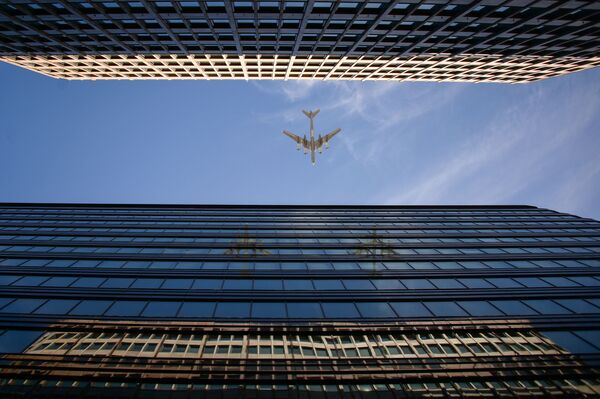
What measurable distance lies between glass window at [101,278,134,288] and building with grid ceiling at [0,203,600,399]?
0.49 ft

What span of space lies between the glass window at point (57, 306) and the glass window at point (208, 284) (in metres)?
6.38

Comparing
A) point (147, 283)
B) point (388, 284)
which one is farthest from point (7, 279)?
point (388, 284)

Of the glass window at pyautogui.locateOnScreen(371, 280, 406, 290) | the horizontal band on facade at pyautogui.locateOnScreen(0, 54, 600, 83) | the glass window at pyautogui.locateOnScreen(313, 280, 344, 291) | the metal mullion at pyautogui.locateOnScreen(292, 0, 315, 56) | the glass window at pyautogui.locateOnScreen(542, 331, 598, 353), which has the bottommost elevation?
the glass window at pyautogui.locateOnScreen(313, 280, 344, 291)

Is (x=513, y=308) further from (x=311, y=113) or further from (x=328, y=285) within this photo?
(x=311, y=113)

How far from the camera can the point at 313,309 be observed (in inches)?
689

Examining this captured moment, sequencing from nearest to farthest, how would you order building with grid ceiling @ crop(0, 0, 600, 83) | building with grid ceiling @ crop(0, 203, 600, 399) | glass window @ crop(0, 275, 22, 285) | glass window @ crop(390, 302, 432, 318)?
building with grid ceiling @ crop(0, 203, 600, 399) → glass window @ crop(390, 302, 432, 318) → glass window @ crop(0, 275, 22, 285) → building with grid ceiling @ crop(0, 0, 600, 83)

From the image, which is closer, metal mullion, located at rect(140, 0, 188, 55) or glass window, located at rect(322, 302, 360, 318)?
A: glass window, located at rect(322, 302, 360, 318)

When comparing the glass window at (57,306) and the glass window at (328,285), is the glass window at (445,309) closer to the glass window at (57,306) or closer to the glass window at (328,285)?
the glass window at (328,285)

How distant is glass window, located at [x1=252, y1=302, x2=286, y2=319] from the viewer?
1666cm

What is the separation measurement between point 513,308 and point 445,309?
13.4ft

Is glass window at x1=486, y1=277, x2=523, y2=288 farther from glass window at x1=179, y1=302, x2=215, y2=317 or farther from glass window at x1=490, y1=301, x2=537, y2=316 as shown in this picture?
glass window at x1=179, y1=302, x2=215, y2=317

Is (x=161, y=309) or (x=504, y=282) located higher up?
(x=161, y=309)

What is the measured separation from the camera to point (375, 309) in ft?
57.9

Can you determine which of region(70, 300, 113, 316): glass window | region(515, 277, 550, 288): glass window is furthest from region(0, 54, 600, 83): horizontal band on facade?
region(70, 300, 113, 316): glass window
